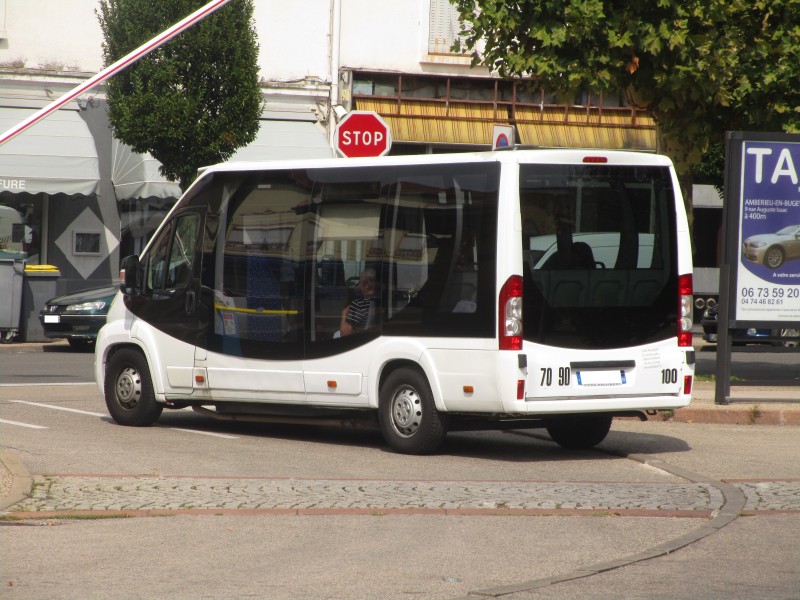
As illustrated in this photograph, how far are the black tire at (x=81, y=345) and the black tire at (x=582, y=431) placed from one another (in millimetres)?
13491

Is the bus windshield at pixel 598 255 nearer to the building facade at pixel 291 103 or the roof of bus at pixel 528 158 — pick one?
the roof of bus at pixel 528 158

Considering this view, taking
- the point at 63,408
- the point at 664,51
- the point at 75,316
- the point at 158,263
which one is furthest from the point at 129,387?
the point at 75,316

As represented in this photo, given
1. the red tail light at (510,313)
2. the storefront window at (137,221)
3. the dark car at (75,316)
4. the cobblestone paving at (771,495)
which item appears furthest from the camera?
the storefront window at (137,221)

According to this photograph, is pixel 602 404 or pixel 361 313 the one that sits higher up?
pixel 361 313

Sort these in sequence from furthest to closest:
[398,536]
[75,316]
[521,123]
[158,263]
A: 1. [521,123]
2. [75,316]
3. [158,263]
4. [398,536]

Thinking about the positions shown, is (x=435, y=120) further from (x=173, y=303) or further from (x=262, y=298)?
(x=262, y=298)

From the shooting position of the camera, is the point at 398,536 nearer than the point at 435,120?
Yes

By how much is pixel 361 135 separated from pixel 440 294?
170 inches

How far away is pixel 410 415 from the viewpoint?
34.6ft

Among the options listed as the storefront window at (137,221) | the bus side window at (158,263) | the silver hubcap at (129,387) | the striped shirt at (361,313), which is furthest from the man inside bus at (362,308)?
the storefront window at (137,221)

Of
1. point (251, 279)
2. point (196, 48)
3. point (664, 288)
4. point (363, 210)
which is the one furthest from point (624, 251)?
point (196, 48)

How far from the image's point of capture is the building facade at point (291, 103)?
88.8 ft

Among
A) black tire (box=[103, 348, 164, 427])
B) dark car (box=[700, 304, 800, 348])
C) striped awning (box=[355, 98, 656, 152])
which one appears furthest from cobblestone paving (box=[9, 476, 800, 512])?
striped awning (box=[355, 98, 656, 152])

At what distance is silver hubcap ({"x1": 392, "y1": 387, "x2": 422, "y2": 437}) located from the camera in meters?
10.5
